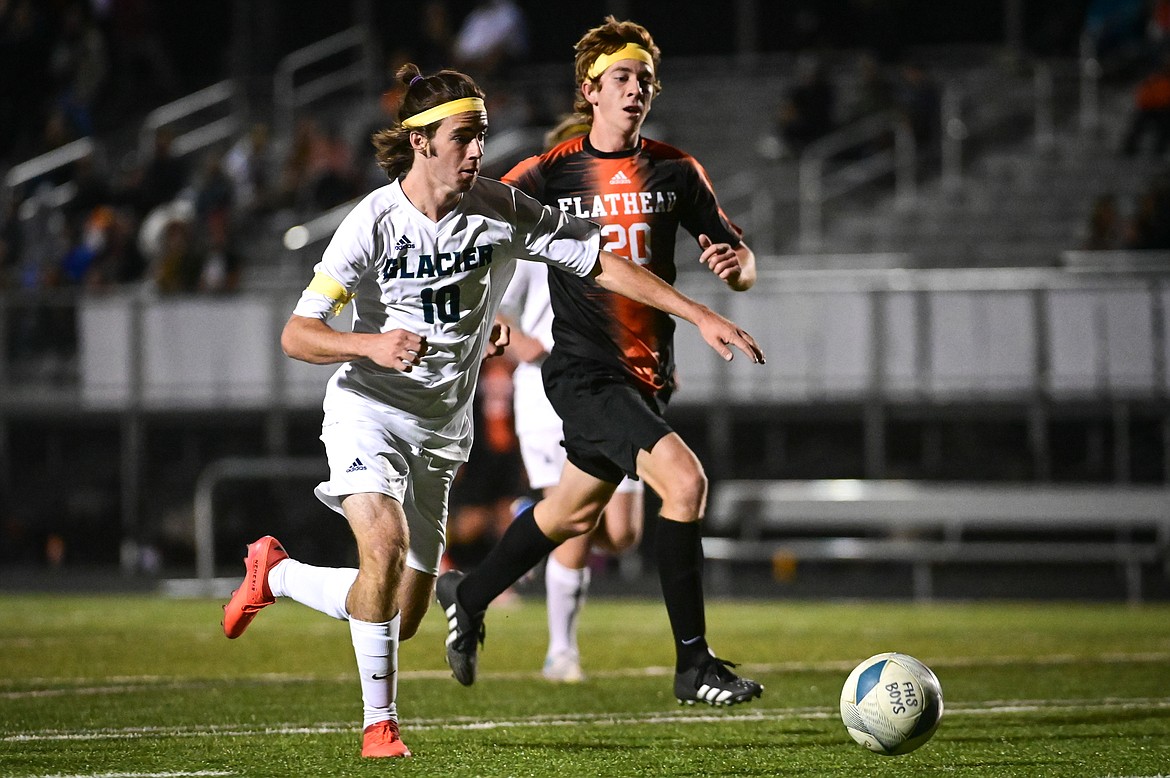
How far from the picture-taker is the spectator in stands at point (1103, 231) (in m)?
17.3

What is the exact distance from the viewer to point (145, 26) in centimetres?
2533

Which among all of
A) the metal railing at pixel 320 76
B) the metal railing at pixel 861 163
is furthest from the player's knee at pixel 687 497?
the metal railing at pixel 320 76

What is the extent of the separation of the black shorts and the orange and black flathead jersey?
7cm

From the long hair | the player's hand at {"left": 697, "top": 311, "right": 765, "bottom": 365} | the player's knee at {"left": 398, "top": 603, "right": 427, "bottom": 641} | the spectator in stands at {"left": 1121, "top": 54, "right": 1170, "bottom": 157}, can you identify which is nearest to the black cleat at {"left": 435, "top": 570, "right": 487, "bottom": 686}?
the player's knee at {"left": 398, "top": 603, "right": 427, "bottom": 641}

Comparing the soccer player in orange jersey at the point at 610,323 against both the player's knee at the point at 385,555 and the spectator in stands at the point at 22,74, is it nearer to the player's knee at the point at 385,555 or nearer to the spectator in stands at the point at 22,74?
the player's knee at the point at 385,555

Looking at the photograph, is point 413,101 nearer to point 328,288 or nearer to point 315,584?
point 328,288

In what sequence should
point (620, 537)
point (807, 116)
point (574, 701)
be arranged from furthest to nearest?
point (807, 116) < point (620, 537) < point (574, 701)

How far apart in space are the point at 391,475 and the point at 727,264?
1.57 metres

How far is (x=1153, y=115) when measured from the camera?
18.5 meters

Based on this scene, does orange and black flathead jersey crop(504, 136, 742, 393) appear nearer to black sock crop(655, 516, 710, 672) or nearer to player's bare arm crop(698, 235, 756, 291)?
player's bare arm crop(698, 235, 756, 291)

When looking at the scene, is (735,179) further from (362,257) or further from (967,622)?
(362,257)

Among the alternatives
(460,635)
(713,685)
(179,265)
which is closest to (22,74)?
(179,265)

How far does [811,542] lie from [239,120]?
10776 mm

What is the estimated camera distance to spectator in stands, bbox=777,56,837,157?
20156 mm
